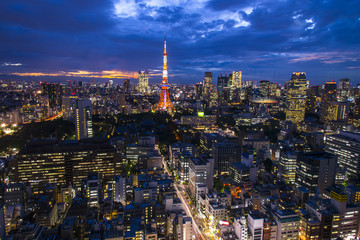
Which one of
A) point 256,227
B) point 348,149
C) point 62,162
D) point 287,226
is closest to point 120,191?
point 62,162

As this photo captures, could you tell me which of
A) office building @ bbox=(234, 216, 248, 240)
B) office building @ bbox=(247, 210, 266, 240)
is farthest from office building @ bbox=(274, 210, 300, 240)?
office building @ bbox=(234, 216, 248, 240)

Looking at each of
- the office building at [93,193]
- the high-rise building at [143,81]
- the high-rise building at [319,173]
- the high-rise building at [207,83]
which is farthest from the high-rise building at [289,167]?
the high-rise building at [143,81]

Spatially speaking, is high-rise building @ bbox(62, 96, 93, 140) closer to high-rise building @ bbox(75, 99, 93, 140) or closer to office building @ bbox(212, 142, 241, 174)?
high-rise building @ bbox(75, 99, 93, 140)

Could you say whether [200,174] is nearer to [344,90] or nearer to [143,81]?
[344,90]

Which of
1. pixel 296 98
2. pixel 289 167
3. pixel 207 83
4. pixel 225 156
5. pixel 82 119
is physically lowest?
pixel 289 167

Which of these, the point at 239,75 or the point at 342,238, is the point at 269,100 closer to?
the point at 239,75

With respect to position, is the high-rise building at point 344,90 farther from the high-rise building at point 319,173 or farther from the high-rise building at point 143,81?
the high-rise building at point 143,81

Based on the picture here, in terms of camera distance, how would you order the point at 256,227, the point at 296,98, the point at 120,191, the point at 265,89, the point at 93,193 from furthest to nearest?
the point at 265,89, the point at 296,98, the point at 120,191, the point at 93,193, the point at 256,227

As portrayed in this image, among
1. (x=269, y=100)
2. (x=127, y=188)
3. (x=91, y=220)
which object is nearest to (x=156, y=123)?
(x=127, y=188)
